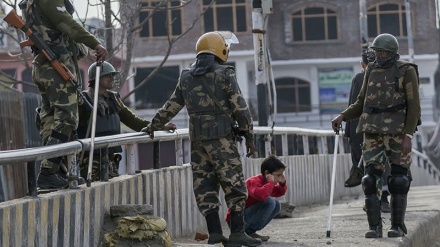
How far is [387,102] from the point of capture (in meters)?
11.6

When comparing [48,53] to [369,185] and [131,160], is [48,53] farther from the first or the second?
[369,185]

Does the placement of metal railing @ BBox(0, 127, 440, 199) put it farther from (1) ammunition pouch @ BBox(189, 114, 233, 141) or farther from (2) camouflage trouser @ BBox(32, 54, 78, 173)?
(1) ammunition pouch @ BBox(189, 114, 233, 141)

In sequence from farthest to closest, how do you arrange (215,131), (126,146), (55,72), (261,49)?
(261,49)
(126,146)
(55,72)
(215,131)

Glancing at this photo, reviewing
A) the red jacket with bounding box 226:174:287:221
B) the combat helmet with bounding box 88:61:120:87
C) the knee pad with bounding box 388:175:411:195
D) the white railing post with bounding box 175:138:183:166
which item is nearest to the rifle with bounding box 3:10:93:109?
the combat helmet with bounding box 88:61:120:87

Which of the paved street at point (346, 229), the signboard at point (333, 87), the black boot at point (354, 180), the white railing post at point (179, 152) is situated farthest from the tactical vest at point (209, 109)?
the signboard at point (333, 87)

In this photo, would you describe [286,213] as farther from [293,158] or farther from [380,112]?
[380,112]

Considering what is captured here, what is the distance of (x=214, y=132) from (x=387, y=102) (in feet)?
7.24

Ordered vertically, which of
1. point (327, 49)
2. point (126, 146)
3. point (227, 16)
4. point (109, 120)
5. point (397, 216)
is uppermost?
point (227, 16)

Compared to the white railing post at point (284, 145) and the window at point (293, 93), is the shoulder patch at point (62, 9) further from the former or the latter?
the window at point (293, 93)

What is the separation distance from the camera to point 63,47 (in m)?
10.3

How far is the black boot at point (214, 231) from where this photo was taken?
10.2m

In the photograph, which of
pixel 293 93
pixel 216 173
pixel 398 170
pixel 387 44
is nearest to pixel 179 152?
pixel 398 170

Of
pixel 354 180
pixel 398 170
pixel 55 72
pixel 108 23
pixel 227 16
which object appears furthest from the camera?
pixel 227 16

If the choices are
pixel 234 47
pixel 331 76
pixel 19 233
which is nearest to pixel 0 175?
pixel 19 233
